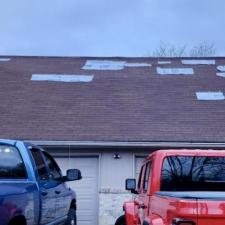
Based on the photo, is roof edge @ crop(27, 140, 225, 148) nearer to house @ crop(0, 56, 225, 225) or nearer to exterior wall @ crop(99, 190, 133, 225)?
house @ crop(0, 56, 225, 225)

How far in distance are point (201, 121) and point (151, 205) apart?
9.41 metres

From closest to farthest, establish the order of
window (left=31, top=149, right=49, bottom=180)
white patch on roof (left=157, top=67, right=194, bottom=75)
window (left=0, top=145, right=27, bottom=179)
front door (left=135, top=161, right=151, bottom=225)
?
window (left=0, top=145, right=27, bottom=179) → front door (left=135, top=161, right=151, bottom=225) → window (left=31, top=149, right=49, bottom=180) → white patch on roof (left=157, top=67, right=194, bottom=75)

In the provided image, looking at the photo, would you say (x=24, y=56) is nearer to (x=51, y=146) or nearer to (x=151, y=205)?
(x=51, y=146)

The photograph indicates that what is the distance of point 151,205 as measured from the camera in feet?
22.0

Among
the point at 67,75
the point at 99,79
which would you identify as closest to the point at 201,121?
the point at 99,79

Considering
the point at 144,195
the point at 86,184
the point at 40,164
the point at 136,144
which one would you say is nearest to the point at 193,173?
the point at 144,195

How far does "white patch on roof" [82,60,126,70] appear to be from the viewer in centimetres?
2120

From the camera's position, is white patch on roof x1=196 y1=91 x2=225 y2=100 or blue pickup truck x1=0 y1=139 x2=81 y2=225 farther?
white patch on roof x1=196 y1=91 x2=225 y2=100

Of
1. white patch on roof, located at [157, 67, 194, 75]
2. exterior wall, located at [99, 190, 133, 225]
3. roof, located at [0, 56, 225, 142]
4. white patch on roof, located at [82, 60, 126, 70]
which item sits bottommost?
exterior wall, located at [99, 190, 133, 225]

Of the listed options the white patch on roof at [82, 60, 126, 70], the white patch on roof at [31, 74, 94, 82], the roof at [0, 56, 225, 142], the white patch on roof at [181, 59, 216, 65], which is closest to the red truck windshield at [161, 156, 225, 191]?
the roof at [0, 56, 225, 142]

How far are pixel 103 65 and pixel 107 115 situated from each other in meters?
5.91

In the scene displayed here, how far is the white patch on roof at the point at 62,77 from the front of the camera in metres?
19.3

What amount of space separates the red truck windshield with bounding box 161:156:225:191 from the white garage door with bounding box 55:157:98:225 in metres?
7.95

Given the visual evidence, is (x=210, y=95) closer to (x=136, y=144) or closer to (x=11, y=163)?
(x=136, y=144)
